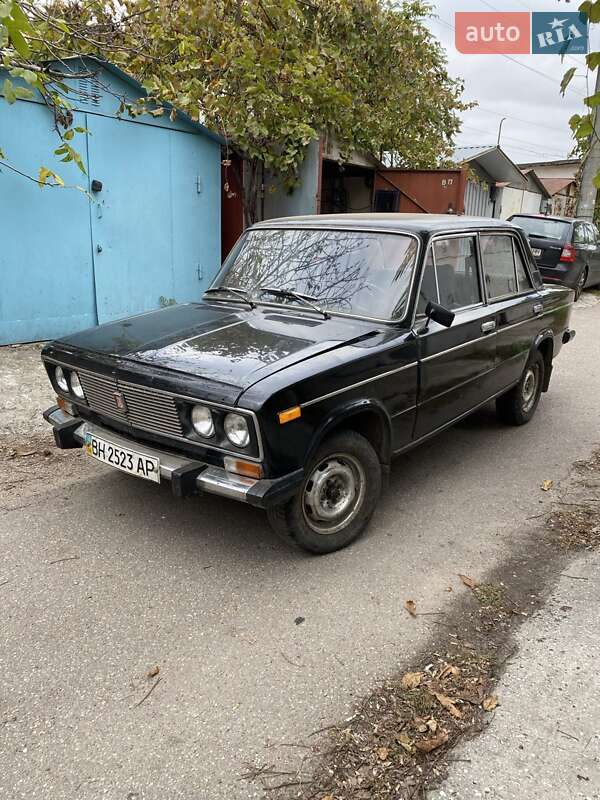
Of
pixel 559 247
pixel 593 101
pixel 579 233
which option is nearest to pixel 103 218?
pixel 593 101

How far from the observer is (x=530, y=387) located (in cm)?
582

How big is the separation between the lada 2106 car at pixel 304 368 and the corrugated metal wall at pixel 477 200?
445 inches

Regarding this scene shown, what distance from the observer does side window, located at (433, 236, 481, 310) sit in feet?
13.4

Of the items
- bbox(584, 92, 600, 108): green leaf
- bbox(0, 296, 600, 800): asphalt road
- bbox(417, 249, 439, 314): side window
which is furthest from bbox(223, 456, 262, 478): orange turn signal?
bbox(584, 92, 600, 108): green leaf

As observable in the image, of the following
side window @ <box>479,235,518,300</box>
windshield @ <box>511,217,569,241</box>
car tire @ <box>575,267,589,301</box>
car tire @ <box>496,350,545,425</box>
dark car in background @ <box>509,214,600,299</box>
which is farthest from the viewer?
car tire @ <box>575,267,589,301</box>

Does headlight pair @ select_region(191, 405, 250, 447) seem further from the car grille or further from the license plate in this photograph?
the license plate

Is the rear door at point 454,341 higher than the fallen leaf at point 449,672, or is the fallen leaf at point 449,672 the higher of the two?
the rear door at point 454,341

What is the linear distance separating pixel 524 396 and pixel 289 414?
346 centimetres

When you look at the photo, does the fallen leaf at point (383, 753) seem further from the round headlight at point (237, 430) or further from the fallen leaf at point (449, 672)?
the round headlight at point (237, 430)

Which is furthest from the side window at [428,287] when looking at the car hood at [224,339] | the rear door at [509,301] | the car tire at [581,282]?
the car tire at [581,282]

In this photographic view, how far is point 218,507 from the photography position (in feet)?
13.0

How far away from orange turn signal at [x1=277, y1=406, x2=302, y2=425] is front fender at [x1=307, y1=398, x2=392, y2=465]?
0.59 feet

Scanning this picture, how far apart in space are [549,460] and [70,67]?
6.64m

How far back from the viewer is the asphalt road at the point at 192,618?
219 centimetres
